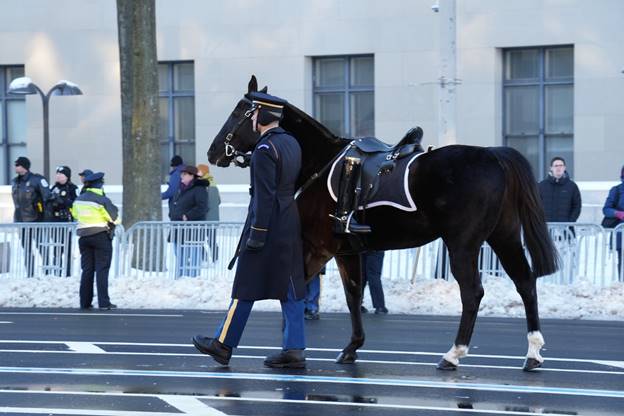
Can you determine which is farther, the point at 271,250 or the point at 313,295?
the point at 313,295

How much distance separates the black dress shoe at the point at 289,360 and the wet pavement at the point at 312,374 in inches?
5.2

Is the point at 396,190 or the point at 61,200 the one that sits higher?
the point at 396,190

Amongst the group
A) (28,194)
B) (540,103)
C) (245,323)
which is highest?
(540,103)

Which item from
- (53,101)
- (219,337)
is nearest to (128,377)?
(219,337)

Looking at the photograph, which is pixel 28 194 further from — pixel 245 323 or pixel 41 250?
pixel 245 323

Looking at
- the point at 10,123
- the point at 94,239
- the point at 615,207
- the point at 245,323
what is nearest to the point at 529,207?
the point at 245,323

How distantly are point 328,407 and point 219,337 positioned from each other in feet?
6.28

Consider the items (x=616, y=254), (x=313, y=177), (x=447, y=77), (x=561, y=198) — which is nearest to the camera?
(x=313, y=177)

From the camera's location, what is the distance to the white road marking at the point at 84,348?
12514 mm

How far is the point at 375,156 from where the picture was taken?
11375 millimetres

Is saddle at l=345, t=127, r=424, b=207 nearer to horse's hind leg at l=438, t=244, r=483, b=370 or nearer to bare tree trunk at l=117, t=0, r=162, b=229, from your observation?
horse's hind leg at l=438, t=244, r=483, b=370

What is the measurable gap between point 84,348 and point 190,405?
144 inches

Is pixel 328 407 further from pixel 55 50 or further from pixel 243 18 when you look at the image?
pixel 55 50

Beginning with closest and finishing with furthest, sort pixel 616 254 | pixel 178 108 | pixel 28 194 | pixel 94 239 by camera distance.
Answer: pixel 616 254 → pixel 94 239 → pixel 28 194 → pixel 178 108
